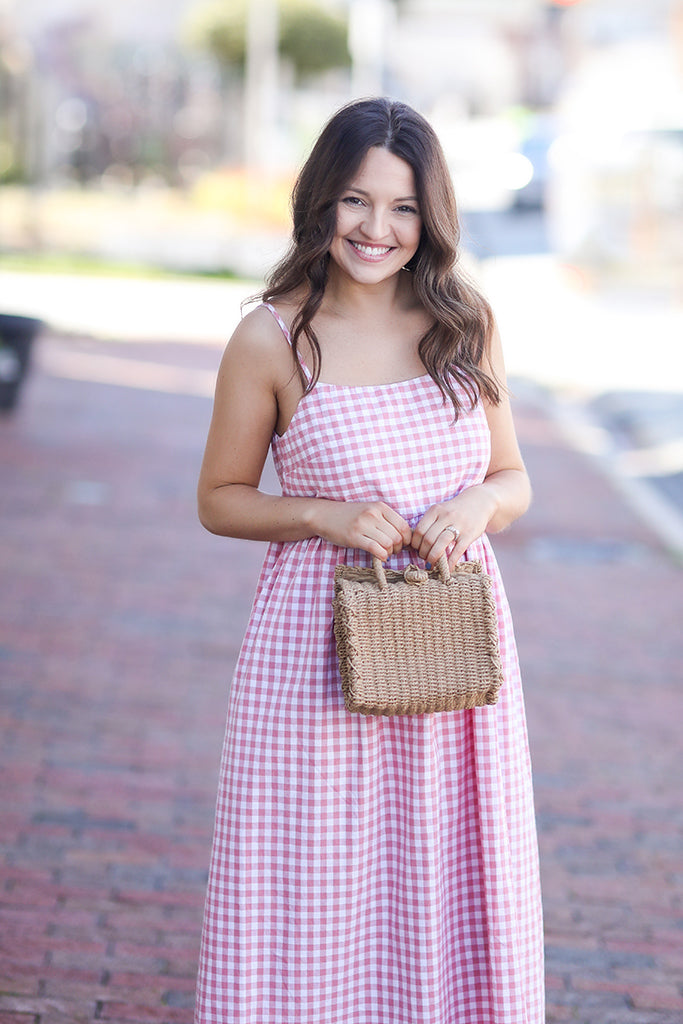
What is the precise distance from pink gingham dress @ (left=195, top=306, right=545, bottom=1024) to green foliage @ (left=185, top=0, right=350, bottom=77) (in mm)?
32417

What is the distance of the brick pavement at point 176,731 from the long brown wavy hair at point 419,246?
172 centimetres

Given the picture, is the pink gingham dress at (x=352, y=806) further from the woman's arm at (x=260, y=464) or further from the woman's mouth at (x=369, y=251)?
the woman's mouth at (x=369, y=251)

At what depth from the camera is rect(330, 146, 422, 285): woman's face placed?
8.23ft

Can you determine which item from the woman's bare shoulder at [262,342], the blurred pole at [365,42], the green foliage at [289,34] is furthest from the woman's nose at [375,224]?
the green foliage at [289,34]

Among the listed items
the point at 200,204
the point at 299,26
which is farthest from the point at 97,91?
the point at 200,204

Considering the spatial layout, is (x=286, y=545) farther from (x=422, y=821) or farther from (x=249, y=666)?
(x=422, y=821)

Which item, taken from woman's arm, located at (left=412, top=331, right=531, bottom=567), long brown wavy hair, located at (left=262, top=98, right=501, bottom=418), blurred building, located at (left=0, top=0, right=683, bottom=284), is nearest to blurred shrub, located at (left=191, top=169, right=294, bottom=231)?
blurred building, located at (left=0, top=0, right=683, bottom=284)

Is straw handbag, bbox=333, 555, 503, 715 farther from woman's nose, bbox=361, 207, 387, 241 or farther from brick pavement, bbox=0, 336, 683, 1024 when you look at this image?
brick pavement, bbox=0, 336, 683, 1024

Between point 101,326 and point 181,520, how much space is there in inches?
357

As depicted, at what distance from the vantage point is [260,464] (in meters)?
2.70

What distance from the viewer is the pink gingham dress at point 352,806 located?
2.57 metres

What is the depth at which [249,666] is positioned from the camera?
103 inches

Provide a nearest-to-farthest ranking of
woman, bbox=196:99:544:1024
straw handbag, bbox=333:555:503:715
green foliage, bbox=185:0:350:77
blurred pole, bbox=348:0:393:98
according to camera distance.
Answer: straw handbag, bbox=333:555:503:715 → woman, bbox=196:99:544:1024 → blurred pole, bbox=348:0:393:98 → green foliage, bbox=185:0:350:77

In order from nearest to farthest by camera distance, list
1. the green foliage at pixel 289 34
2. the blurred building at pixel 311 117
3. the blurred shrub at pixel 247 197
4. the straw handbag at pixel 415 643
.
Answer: the straw handbag at pixel 415 643
the blurred building at pixel 311 117
the blurred shrub at pixel 247 197
the green foliage at pixel 289 34
